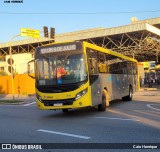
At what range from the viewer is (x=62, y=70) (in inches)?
552

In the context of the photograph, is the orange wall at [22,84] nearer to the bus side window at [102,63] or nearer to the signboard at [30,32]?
the signboard at [30,32]

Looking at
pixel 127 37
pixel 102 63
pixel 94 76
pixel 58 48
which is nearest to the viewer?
pixel 58 48

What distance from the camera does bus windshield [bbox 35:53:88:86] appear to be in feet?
45.5

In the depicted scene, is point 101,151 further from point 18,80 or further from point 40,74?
point 18,80

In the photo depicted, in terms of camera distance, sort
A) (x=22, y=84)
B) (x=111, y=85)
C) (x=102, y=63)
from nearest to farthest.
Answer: (x=102, y=63), (x=111, y=85), (x=22, y=84)

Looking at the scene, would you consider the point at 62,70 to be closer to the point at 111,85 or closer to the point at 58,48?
the point at 58,48

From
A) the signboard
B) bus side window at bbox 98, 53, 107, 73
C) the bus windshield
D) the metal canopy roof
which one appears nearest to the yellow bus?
the bus windshield

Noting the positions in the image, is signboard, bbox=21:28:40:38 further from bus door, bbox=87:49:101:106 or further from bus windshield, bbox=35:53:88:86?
bus windshield, bbox=35:53:88:86

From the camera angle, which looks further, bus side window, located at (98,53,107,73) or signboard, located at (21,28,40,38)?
signboard, located at (21,28,40,38)

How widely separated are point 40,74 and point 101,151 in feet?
24.3

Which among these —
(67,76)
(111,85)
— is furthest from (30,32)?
(67,76)

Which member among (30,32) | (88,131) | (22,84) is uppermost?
(30,32)

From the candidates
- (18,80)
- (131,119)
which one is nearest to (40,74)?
(131,119)

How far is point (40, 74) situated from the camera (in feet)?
47.6
